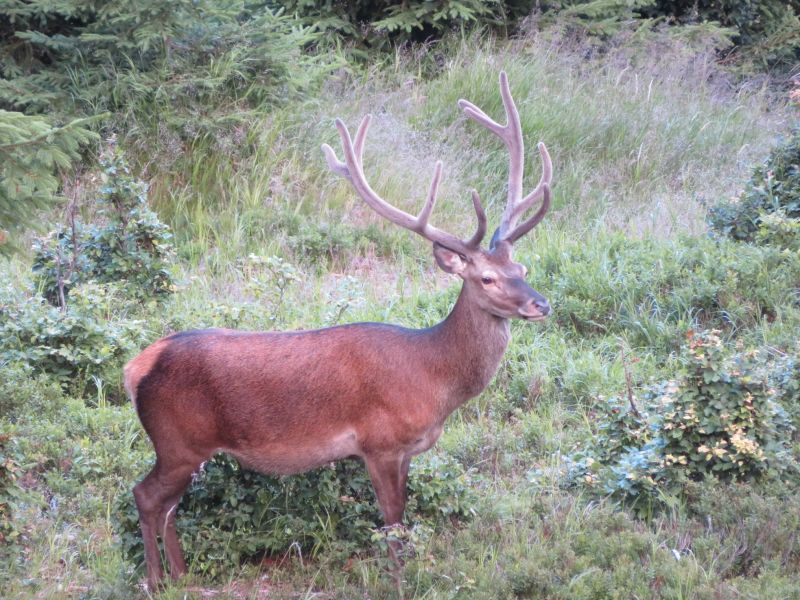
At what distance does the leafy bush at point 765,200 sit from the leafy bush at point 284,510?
4043 millimetres

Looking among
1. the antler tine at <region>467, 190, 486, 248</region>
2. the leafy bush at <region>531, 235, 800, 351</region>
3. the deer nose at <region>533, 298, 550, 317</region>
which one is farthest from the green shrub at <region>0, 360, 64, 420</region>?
the leafy bush at <region>531, 235, 800, 351</region>

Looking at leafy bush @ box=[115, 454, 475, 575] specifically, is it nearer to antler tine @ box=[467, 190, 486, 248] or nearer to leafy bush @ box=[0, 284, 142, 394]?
antler tine @ box=[467, 190, 486, 248]

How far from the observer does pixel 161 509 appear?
4.88 metres

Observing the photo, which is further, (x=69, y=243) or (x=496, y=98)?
(x=496, y=98)

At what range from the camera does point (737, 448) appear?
Answer: 5.22m

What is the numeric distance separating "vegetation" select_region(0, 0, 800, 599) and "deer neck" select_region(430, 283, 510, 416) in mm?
583

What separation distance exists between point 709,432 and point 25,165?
342 centimetres

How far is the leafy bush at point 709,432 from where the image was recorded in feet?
17.4

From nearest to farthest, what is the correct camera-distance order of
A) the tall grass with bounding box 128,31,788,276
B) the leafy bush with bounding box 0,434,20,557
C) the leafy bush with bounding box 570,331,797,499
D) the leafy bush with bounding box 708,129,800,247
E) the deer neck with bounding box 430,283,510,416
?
the leafy bush with bounding box 0,434,20,557 < the deer neck with bounding box 430,283,510,416 < the leafy bush with bounding box 570,331,797,499 < the leafy bush with bounding box 708,129,800,247 < the tall grass with bounding box 128,31,788,276

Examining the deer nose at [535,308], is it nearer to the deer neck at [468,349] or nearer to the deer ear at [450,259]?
the deer neck at [468,349]

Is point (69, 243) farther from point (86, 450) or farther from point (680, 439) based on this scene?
point (680, 439)

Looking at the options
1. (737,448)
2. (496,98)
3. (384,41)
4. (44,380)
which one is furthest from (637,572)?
(384,41)

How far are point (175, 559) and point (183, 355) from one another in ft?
3.07

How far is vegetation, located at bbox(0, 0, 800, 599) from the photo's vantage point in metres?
4.93
